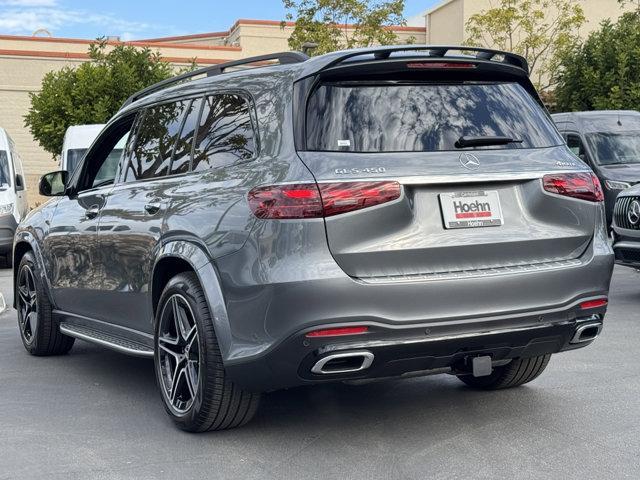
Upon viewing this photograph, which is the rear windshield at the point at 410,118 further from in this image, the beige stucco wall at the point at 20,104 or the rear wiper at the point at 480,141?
the beige stucco wall at the point at 20,104

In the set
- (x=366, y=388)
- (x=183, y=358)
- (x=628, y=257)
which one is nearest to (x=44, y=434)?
(x=183, y=358)

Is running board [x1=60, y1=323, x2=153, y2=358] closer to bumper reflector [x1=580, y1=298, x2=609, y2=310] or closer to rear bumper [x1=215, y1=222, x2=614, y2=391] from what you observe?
rear bumper [x1=215, y1=222, x2=614, y2=391]

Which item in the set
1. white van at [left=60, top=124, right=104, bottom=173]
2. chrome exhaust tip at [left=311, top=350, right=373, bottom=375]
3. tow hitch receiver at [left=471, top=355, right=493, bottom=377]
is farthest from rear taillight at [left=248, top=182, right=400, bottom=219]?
white van at [left=60, top=124, right=104, bottom=173]

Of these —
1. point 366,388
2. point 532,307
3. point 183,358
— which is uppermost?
point 532,307

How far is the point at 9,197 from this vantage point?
17.2 meters

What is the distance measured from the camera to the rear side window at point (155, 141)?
603cm

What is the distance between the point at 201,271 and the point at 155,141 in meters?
1.44

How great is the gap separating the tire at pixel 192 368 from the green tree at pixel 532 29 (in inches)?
1326

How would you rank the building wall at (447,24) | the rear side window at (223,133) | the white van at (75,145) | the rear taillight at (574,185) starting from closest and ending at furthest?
the rear taillight at (574,185), the rear side window at (223,133), the white van at (75,145), the building wall at (447,24)

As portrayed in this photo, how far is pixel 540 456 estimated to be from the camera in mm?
4863

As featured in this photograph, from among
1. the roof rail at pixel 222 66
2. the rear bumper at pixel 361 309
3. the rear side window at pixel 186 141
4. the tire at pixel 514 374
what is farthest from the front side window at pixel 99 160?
the tire at pixel 514 374

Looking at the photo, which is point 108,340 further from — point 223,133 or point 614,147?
point 614,147

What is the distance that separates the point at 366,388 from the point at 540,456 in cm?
176

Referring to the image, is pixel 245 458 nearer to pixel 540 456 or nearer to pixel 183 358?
pixel 183 358
